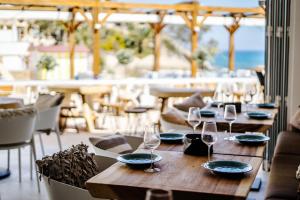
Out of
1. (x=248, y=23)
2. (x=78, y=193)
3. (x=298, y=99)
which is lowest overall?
(x=78, y=193)

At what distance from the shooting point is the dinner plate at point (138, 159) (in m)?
2.73

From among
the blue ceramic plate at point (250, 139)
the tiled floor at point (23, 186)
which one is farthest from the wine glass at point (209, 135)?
the tiled floor at point (23, 186)

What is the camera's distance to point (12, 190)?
5012 mm

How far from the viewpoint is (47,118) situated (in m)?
5.80

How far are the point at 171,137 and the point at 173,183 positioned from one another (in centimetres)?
A: 113

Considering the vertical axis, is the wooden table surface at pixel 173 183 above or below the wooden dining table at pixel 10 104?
below

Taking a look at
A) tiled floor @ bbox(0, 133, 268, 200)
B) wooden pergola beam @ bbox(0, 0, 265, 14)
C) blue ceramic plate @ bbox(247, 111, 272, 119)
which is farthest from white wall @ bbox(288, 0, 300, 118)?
wooden pergola beam @ bbox(0, 0, 265, 14)

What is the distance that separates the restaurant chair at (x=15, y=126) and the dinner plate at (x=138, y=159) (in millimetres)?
2289

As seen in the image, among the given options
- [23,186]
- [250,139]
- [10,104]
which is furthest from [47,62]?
[250,139]

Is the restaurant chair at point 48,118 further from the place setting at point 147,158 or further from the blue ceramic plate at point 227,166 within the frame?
the blue ceramic plate at point 227,166

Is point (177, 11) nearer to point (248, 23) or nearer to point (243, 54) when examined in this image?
point (248, 23)

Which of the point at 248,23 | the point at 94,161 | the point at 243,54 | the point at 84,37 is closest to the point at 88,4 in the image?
the point at 248,23

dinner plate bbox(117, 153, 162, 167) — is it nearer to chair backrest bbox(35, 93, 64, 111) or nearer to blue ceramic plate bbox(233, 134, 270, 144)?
blue ceramic plate bbox(233, 134, 270, 144)

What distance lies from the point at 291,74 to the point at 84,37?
70.4 feet
